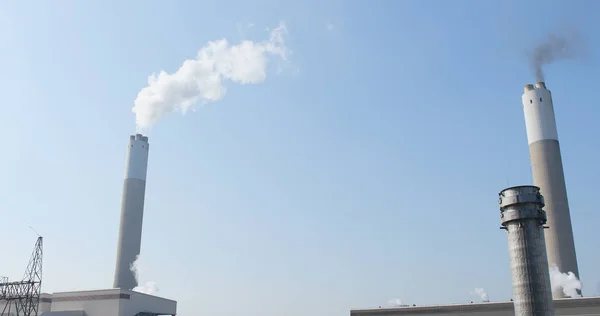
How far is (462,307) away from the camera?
55.5 metres

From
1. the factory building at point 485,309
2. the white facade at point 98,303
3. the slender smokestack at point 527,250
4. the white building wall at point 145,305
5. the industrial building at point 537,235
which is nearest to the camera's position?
the slender smokestack at point 527,250

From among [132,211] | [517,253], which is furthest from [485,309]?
[132,211]

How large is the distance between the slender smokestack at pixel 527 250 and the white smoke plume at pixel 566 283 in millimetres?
23765

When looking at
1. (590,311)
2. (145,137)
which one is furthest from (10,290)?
(590,311)

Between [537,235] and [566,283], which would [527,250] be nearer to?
[537,235]

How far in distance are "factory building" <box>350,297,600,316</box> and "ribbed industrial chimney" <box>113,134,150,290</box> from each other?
4506 centimetres

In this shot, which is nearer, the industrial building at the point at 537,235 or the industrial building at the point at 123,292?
the industrial building at the point at 537,235

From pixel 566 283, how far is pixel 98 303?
62470mm

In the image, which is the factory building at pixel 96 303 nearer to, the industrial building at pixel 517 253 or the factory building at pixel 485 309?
the industrial building at pixel 517 253

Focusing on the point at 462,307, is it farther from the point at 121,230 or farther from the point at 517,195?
the point at 121,230

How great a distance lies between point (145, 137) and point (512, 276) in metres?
73.8

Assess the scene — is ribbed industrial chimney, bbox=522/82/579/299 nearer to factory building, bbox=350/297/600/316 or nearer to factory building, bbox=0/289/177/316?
factory building, bbox=350/297/600/316

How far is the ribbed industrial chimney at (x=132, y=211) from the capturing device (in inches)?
3471

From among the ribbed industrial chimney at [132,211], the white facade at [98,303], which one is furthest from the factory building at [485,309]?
the ribbed industrial chimney at [132,211]
